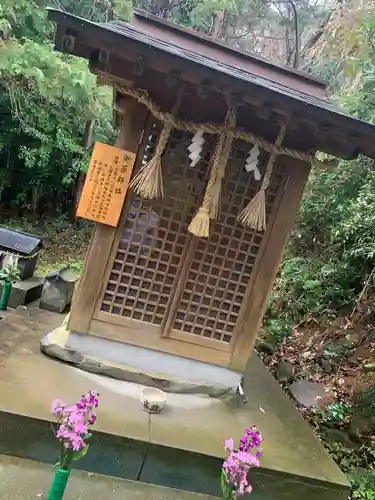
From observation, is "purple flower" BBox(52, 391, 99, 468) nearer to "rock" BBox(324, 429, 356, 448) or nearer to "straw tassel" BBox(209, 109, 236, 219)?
"straw tassel" BBox(209, 109, 236, 219)

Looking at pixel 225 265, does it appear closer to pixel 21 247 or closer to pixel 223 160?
pixel 223 160

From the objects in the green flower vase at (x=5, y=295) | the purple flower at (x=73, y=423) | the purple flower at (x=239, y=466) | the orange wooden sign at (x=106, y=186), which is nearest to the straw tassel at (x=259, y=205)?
Result: the orange wooden sign at (x=106, y=186)

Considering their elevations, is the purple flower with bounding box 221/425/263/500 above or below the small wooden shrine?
below

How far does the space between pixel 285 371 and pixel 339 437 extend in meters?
1.34

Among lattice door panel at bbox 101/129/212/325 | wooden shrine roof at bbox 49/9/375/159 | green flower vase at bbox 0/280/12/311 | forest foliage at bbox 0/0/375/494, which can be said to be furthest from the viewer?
forest foliage at bbox 0/0/375/494

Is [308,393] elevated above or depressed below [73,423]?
below

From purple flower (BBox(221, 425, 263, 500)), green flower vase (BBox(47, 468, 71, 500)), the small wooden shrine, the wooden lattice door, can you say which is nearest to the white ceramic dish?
the small wooden shrine

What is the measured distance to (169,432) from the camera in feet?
11.6

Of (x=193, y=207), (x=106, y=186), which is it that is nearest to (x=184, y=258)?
(x=193, y=207)

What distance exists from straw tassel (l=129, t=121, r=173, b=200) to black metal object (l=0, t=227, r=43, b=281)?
8.36 feet

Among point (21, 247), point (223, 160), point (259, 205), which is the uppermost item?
point (223, 160)

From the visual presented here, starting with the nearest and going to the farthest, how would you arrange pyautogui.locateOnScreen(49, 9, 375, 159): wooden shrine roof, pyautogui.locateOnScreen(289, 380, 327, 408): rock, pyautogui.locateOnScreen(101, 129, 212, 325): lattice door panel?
pyautogui.locateOnScreen(49, 9, 375, 159): wooden shrine roof, pyautogui.locateOnScreen(101, 129, 212, 325): lattice door panel, pyautogui.locateOnScreen(289, 380, 327, 408): rock

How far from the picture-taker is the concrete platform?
10.7ft

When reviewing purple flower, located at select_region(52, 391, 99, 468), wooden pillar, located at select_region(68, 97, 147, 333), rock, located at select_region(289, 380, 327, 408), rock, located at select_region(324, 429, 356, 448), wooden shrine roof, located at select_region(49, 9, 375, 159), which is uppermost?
wooden shrine roof, located at select_region(49, 9, 375, 159)
